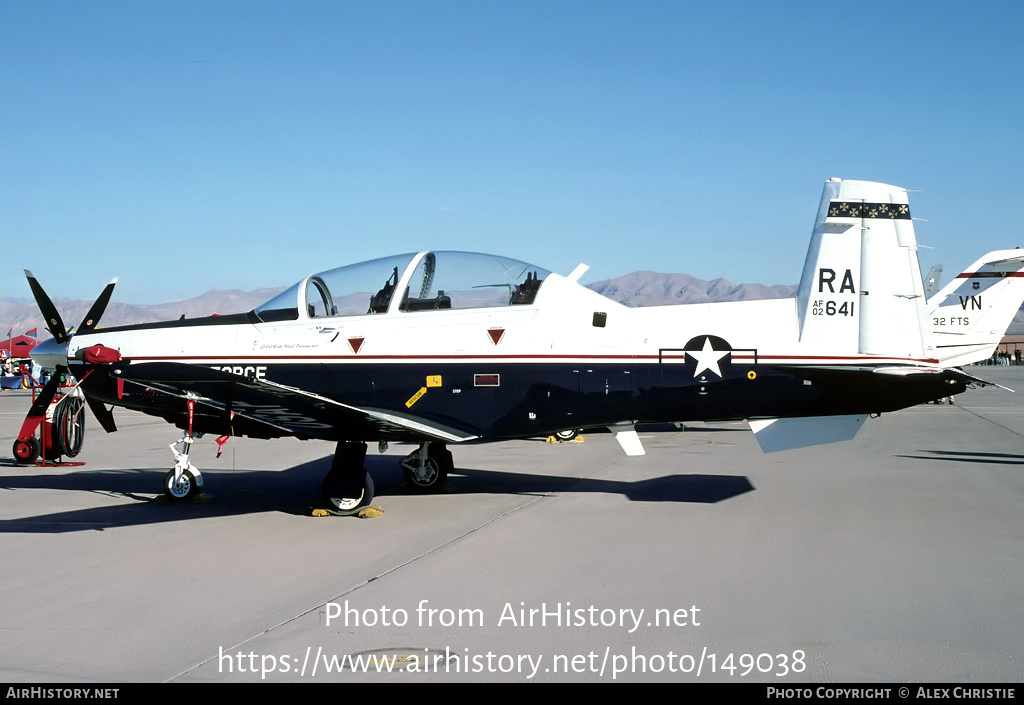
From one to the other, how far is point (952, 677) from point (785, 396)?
481 cm

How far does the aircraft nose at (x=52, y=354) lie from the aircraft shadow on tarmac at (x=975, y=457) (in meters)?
12.6

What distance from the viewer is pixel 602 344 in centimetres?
909

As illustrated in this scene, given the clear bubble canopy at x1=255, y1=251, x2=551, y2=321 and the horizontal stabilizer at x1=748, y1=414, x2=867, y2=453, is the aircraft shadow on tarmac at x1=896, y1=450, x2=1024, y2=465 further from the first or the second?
the clear bubble canopy at x1=255, y1=251, x2=551, y2=321

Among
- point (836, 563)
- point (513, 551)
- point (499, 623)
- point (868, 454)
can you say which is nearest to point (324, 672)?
point (499, 623)

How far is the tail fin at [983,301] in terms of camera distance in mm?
23391

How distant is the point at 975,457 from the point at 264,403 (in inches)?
456

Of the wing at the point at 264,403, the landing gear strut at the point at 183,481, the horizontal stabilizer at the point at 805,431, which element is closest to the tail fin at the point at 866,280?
the horizontal stabilizer at the point at 805,431

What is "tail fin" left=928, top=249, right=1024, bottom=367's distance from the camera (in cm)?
2339

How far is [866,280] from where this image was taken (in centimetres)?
891

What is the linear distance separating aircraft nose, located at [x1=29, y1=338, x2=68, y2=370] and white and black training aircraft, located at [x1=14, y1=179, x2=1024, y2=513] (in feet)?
1.20

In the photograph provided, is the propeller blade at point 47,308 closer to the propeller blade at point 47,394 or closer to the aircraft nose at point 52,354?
the aircraft nose at point 52,354

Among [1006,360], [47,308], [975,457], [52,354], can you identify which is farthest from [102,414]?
[1006,360]
